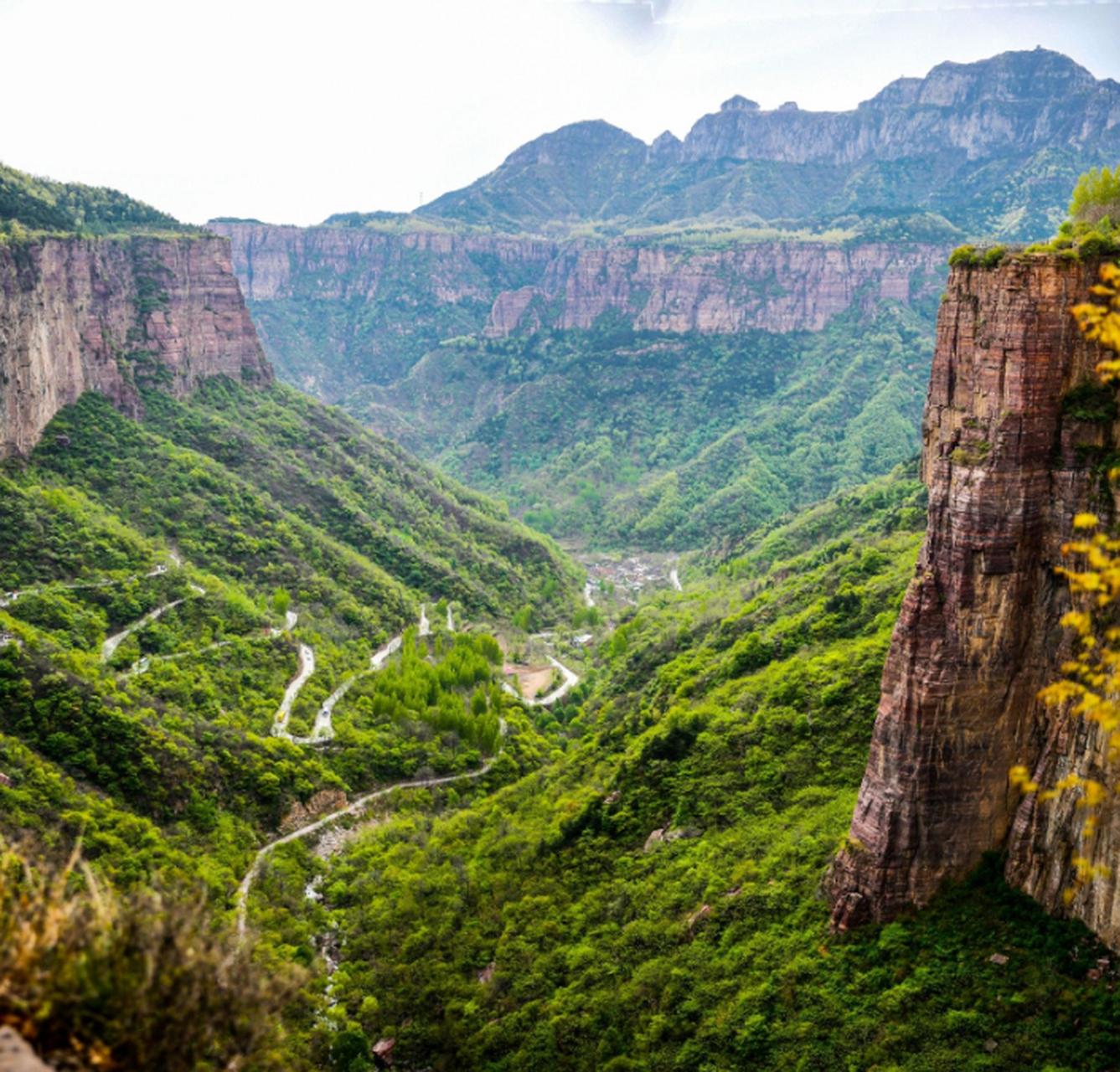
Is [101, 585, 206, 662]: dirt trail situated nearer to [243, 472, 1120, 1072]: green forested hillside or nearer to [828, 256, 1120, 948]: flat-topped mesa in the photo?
[243, 472, 1120, 1072]: green forested hillside

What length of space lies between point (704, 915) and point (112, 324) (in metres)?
97.8

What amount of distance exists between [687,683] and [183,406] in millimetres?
77472

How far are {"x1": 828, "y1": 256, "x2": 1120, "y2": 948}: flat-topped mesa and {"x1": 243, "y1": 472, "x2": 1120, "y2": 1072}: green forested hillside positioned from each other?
182 cm

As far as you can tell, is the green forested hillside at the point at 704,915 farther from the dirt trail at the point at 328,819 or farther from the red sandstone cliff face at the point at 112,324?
the red sandstone cliff face at the point at 112,324

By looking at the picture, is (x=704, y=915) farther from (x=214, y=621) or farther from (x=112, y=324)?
(x=112, y=324)

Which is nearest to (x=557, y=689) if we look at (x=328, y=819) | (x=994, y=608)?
(x=328, y=819)

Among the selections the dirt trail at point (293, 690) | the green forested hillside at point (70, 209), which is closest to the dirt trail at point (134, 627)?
the dirt trail at point (293, 690)

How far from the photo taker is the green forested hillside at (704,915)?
3281cm

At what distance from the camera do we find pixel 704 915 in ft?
145

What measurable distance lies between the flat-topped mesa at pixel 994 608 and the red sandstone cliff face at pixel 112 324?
264 ft

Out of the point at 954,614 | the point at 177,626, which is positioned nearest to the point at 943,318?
the point at 954,614

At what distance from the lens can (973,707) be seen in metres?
33.5

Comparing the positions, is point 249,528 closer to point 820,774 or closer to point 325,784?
point 325,784

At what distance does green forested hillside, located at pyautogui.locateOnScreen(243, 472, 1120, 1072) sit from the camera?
108 feet
